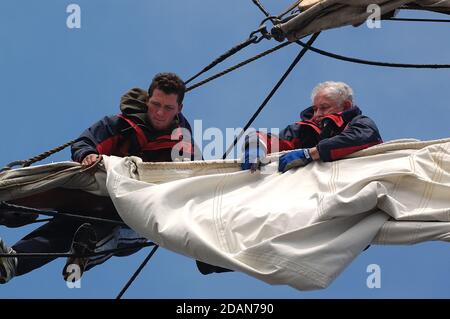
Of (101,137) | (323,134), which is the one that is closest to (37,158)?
(101,137)

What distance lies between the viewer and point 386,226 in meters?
5.53

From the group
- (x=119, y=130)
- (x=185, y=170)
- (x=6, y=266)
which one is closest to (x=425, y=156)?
(x=185, y=170)

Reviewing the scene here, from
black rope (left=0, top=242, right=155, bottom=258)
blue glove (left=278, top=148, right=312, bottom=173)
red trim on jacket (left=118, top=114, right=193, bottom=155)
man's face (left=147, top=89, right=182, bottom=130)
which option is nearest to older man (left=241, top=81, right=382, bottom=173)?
blue glove (left=278, top=148, right=312, bottom=173)

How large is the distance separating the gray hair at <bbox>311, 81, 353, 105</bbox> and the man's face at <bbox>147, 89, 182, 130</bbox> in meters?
0.91

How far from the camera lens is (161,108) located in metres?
6.50

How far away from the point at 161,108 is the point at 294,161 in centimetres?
93

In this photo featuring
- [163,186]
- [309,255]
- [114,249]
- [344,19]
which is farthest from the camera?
[344,19]

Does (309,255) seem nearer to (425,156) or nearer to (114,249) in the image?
(425,156)

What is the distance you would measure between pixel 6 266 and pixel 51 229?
1.57ft

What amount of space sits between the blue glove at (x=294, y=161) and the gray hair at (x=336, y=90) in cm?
55

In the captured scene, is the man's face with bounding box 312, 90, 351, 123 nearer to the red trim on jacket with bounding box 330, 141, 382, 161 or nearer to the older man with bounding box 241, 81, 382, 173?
A: the older man with bounding box 241, 81, 382, 173

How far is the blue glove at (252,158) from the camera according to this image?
6.14 m

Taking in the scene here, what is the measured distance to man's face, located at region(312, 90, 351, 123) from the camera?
21.5 ft

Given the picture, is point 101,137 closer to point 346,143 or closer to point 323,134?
point 323,134
